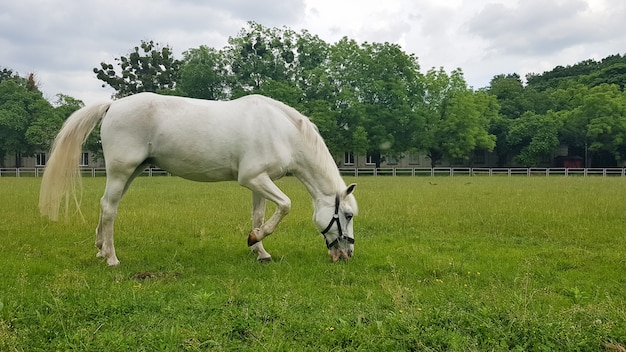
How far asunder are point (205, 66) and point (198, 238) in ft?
124

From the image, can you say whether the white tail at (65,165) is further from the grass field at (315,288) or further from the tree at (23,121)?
the tree at (23,121)

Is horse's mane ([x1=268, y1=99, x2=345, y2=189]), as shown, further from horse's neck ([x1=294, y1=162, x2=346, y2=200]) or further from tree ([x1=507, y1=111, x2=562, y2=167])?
tree ([x1=507, y1=111, x2=562, y2=167])

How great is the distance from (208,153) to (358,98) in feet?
127

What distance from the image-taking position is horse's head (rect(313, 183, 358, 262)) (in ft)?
19.9

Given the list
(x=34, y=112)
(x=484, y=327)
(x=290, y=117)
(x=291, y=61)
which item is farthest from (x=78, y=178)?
(x=34, y=112)

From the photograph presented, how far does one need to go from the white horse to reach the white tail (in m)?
0.01

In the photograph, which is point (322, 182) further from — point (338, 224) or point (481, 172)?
point (481, 172)

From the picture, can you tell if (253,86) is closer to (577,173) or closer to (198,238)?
(577,173)

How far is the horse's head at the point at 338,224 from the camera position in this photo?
6074 millimetres

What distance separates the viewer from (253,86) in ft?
142

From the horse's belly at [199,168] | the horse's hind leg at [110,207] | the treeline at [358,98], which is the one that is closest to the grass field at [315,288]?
the horse's hind leg at [110,207]

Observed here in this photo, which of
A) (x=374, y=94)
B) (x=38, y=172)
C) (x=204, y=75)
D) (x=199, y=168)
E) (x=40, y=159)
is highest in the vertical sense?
(x=204, y=75)

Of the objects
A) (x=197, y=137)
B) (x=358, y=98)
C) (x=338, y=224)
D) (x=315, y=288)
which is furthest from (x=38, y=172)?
(x=315, y=288)

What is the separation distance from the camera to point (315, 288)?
4641mm
